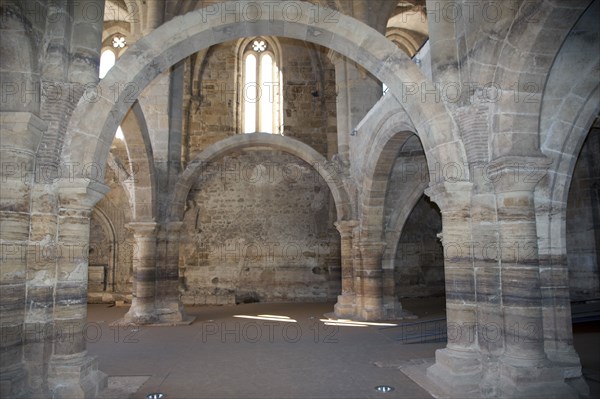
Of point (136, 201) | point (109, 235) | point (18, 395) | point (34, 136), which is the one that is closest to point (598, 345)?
point (18, 395)

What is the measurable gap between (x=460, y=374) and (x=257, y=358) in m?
2.77

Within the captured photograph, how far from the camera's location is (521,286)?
401 cm

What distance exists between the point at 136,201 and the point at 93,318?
306cm

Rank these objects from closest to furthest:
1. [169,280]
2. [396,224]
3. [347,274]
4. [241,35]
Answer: [241,35] < [169,280] < [396,224] < [347,274]

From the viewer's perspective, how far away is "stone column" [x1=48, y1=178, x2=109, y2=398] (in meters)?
4.03

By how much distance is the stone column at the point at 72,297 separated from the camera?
4031 millimetres

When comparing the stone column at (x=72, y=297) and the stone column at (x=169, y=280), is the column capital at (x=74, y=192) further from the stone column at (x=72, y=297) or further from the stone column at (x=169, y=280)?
the stone column at (x=169, y=280)

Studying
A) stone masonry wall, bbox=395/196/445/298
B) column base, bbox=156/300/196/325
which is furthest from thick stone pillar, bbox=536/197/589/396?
stone masonry wall, bbox=395/196/445/298

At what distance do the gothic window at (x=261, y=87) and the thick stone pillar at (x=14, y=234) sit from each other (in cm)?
1090

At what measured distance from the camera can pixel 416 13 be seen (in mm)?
13555

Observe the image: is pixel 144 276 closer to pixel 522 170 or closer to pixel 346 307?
pixel 346 307

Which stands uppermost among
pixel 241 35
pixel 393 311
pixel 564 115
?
pixel 241 35

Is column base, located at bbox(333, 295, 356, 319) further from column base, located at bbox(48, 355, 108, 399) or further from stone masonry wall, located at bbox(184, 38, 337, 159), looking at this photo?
column base, located at bbox(48, 355, 108, 399)

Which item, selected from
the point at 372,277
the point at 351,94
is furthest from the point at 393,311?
the point at 351,94
